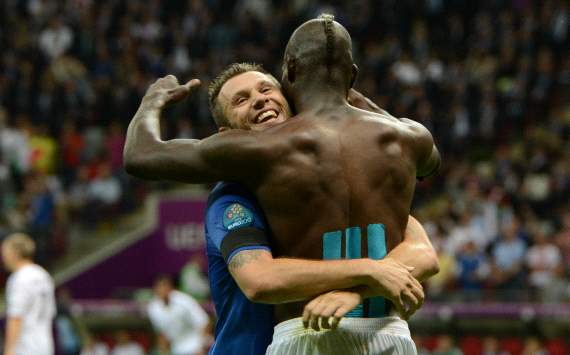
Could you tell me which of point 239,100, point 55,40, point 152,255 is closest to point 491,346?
point 152,255

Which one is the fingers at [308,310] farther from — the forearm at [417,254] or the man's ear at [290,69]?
the man's ear at [290,69]

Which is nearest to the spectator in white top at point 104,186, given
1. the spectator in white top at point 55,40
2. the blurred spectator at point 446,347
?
the spectator in white top at point 55,40

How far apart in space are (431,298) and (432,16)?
305 inches

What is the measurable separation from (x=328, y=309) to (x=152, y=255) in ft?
48.4

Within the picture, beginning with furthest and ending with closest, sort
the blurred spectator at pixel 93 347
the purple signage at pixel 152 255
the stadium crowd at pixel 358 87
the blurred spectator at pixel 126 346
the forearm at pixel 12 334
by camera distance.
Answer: the purple signage at pixel 152 255 → the stadium crowd at pixel 358 87 → the blurred spectator at pixel 93 347 → the blurred spectator at pixel 126 346 → the forearm at pixel 12 334

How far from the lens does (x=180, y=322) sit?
40.7 ft

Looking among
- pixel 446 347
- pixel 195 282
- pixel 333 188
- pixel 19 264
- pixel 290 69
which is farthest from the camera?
pixel 195 282

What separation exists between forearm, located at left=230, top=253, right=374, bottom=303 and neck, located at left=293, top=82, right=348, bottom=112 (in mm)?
632

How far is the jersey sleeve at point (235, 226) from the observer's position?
422cm

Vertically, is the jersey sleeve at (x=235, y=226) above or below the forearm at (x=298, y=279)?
above

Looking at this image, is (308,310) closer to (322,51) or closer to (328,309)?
(328,309)

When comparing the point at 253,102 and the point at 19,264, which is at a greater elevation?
the point at 253,102

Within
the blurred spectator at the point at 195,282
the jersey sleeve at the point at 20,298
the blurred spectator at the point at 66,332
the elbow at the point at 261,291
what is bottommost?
the blurred spectator at the point at 66,332

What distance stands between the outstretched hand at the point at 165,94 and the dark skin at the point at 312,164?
0.92ft
